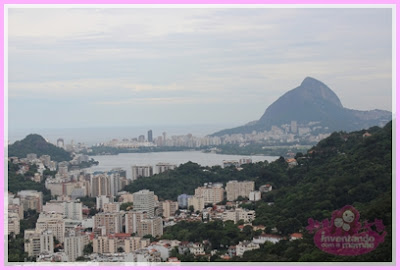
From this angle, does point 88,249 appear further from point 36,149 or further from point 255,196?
point 36,149

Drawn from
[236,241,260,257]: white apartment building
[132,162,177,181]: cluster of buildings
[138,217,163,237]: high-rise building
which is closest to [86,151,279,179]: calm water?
[132,162,177,181]: cluster of buildings

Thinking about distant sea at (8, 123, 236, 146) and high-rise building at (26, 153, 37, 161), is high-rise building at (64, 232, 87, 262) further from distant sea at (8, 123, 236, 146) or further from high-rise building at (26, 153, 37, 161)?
high-rise building at (26, 153, 37, 161)

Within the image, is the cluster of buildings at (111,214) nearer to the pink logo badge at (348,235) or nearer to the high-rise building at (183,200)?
the high-rise building at (183,200)

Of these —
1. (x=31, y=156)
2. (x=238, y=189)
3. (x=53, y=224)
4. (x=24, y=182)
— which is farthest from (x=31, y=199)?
(x=238, y=189)

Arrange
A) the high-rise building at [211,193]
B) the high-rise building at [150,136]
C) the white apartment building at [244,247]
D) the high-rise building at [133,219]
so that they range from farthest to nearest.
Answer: the high-rise building at [150,136]
the high-rise building at [211,193]
the high-rise building at [133,219]
the white apartment building at [244,247]

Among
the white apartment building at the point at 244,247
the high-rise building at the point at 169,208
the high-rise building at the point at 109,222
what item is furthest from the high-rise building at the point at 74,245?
the white apartment building at the point at 244,247

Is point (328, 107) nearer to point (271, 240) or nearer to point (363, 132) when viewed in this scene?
Result: point (363, 132)

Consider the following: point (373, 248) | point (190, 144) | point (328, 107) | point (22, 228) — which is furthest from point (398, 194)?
point (22, 228)
